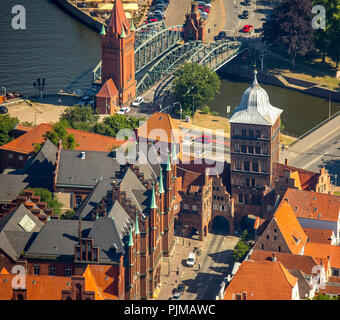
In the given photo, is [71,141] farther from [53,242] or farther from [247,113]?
[53,242]

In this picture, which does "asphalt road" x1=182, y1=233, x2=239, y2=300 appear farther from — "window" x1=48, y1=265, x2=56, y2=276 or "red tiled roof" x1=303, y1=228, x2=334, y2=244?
"window" x1=48, y1=265, x2=56, y2=276

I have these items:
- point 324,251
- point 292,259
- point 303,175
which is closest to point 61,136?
point 303,175

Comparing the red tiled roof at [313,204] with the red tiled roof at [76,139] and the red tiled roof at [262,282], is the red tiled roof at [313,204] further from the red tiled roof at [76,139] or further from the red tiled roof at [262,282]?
the red tiled roof at [76,139]

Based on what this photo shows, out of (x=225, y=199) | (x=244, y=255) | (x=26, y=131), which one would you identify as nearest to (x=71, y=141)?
(x=26, y=131)

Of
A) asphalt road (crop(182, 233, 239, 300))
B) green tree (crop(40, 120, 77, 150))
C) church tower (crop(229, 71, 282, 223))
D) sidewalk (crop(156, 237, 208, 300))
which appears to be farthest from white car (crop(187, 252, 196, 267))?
green tree (crop(40, 120, 77, 150))

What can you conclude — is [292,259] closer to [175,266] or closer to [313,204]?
[175,266]

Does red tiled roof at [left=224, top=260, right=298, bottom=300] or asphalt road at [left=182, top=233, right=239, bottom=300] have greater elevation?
asphalt road at [left=182, top=233, right=239, bottom=300]
